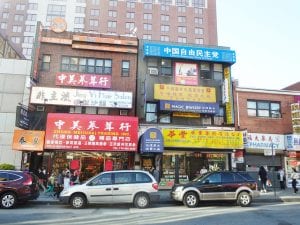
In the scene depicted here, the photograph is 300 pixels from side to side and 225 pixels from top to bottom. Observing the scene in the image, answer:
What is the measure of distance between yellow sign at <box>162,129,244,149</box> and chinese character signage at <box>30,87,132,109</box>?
144 inches

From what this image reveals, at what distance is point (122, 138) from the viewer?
21203mm

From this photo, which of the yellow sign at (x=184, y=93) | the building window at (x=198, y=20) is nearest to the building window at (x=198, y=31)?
the building window at (x=198, y=20)

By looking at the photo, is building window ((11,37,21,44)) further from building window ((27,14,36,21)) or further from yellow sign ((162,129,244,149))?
yellow sign ((162,129,244,149))

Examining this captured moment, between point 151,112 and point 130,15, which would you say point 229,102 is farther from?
point 130,15

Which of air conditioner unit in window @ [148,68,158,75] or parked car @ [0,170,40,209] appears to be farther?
air conditioner unit in window @ [148,68,158,75]

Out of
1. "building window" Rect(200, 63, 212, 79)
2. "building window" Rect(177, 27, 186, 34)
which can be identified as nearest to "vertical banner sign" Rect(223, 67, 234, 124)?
"building window" Rect(200, 63, 212, 79)

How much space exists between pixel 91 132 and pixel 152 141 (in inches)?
160

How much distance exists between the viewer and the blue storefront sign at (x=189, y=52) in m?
24.1

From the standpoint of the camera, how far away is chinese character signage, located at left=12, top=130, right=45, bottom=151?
20306 mm

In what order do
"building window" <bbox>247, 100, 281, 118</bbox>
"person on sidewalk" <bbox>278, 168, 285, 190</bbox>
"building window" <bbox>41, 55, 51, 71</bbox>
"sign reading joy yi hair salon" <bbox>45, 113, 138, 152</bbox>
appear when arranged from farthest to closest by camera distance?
"building window" <bbox>247, 100, 281, 118</bbox>
"building window" <bbox>41, 55, 51, 71</bbox>
"person on sidewalk" <bbox>278, 168, 285, 190</bbox>
"sign reading joy yi hair salon" <bbox>45, 113, 138, 152</bbox>

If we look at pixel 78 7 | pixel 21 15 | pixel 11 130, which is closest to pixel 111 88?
pixel 11 130

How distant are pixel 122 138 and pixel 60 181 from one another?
482cm

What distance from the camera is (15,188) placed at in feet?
46.5

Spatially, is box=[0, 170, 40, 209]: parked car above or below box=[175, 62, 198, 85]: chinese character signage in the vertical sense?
below
